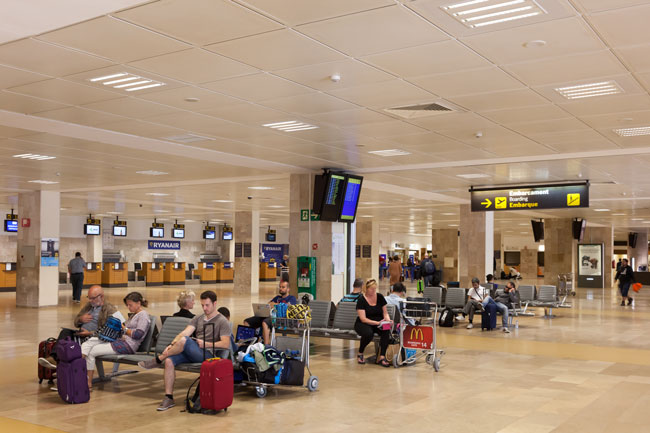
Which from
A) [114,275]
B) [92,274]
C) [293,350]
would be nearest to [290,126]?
[293,350]

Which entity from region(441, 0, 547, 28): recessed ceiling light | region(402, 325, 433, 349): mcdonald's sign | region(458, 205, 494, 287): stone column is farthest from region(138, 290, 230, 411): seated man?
region(458, 205, 494, 287): stone column

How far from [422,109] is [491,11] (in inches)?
150

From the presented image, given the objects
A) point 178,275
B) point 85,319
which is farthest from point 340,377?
point 178,275

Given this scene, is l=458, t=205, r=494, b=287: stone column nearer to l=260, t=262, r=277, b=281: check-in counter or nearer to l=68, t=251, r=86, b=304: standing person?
l=68, t=251, r=86, b=304: standing person

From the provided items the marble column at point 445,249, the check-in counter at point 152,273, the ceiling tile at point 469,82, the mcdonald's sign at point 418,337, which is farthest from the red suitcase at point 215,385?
the marble column at point 445,249

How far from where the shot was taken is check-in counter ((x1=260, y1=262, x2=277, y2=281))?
4172 centimetres

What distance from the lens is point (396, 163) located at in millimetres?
15008

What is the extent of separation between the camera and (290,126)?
35.6 ft

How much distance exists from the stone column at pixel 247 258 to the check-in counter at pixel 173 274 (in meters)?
8.13

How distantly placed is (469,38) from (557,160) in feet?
26.2

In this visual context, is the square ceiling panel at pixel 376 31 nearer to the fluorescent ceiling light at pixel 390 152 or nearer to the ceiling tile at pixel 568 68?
the ceiling tile at pixel 568 68

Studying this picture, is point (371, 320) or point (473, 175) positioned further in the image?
point (473, 175)

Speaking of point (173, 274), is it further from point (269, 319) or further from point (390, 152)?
point (269, 319)

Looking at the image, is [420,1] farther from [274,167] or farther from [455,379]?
[274,167]
